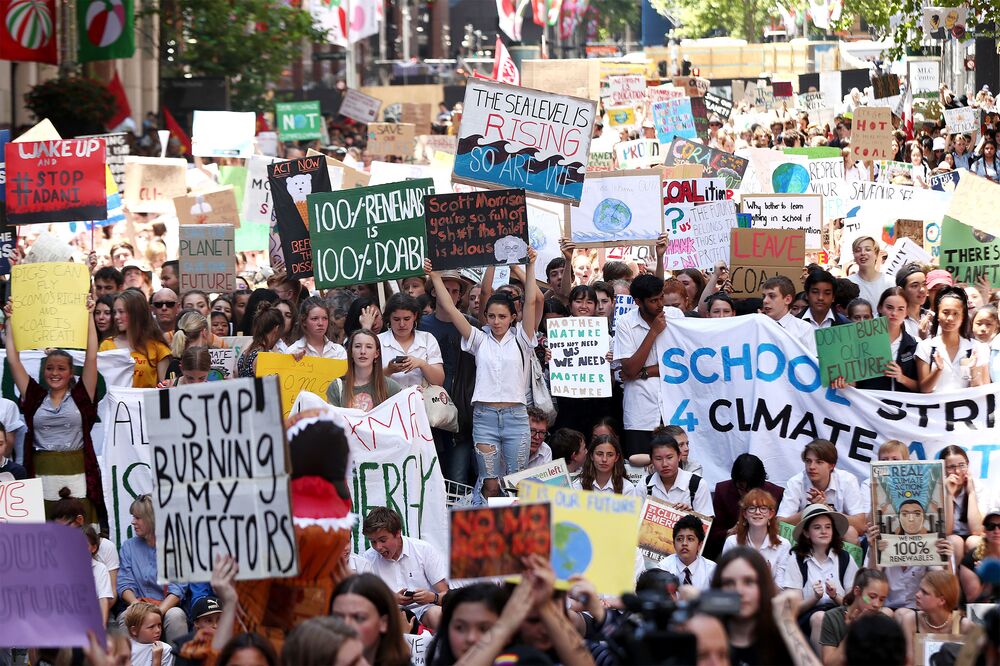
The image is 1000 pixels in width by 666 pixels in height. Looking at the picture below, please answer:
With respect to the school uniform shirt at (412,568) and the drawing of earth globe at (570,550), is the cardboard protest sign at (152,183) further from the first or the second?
the drawing of earth globe at (570,550)

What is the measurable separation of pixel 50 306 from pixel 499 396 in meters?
2.66

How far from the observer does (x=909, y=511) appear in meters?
7.90

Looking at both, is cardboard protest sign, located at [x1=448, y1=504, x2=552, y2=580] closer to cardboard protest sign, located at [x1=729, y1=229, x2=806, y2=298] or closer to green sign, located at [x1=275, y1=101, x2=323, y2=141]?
cardboard protest sign, located at [x1=729, y1=229, x2=806, y2=298]

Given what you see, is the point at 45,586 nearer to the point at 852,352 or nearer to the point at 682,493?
the point at 682,493

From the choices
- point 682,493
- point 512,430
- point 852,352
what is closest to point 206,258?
point 512,430

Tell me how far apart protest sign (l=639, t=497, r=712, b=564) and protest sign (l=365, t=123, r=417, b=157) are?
48.5ft

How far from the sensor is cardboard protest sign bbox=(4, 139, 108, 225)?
1312 centimetres

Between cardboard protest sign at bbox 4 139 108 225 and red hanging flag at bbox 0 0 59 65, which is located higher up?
red hanging flag at bbox 0 0 59 65

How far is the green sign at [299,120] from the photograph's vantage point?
28.1m

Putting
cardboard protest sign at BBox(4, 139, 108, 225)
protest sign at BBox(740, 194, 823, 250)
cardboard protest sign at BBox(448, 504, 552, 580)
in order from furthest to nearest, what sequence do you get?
protest sign at BBox(740, 194, 823, 250) < cardboard protest sign at BBox(4, 139, 108, 225) < cardboard protest sign at BBox(448, 504, 552, 580)

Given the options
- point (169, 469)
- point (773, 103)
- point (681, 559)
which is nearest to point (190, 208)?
point (681, 559)

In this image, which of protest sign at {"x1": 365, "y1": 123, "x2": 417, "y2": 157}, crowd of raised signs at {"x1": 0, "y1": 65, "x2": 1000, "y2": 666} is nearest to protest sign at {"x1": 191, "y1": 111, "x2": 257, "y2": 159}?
protest sign at {"x1": 365, "y1": 123, "x2": 417, "y2": 157}

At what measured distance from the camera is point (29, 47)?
79.5ft

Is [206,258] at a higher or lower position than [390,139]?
lower
